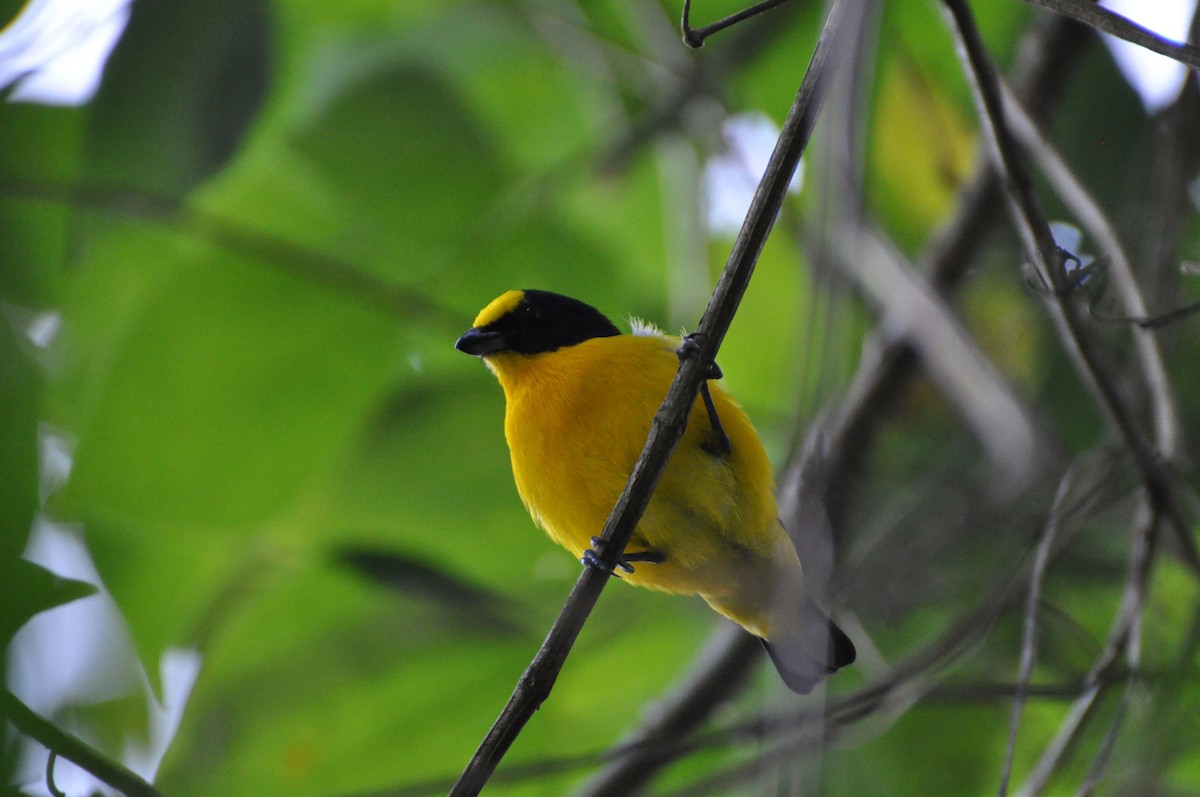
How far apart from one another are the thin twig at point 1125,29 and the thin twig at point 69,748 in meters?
1.27

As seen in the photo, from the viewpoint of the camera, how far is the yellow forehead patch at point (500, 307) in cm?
285

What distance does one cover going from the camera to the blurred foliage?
2.50m

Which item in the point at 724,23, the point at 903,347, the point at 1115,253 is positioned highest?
the point at 903,347

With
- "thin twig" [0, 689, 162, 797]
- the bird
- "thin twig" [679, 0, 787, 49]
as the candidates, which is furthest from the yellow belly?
"thin twig" [0, 689, 162, 797]

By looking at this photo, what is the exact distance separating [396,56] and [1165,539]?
8.27ft

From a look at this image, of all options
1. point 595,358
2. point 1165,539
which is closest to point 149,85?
point 595,358

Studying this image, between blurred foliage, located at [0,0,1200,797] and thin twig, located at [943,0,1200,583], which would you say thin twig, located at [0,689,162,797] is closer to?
blurred foliage, located at [0,0,1200,797]

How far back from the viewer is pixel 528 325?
2855 millimetres

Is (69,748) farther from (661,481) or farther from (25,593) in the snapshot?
(661,481)

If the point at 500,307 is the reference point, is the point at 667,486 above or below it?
below

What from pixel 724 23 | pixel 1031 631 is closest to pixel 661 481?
pixel 1031 631

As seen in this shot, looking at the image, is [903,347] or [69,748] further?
[903,347]

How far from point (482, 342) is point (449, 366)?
0.66 meters

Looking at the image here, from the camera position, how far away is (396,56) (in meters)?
3.40
